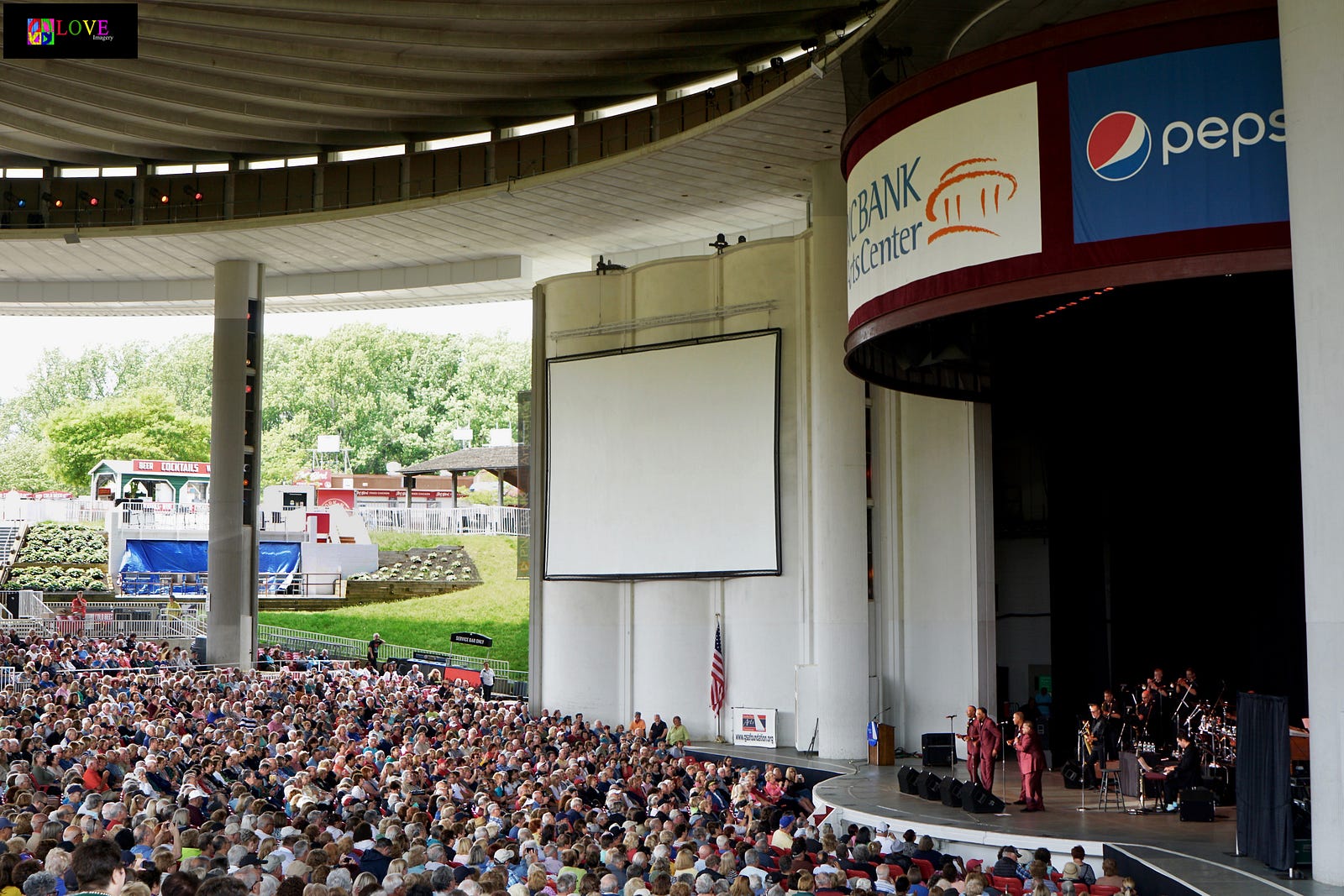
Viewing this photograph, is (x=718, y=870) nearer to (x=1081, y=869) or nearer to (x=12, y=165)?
(x=1081, y=869)

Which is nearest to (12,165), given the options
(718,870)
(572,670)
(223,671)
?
(223,671)

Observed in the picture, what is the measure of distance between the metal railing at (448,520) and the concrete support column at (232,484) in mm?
20244

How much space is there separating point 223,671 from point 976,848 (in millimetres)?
20488

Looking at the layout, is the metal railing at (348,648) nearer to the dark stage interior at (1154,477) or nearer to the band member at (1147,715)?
the dark stage interior at (1154,477)

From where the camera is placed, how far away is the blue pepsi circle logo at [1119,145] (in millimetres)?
13875

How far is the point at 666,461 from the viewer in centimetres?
2616

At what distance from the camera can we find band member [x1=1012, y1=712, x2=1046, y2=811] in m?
16.4

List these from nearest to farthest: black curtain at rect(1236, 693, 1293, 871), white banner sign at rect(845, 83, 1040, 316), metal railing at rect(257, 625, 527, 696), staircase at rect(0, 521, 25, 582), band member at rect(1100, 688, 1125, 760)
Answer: black curtain at rect(1236, 693, 1293, 871) → white banner sign at rect(845, 83, 1040, 316) → band member at rect(1100, 688, 1125, 760) → metal railing at rect(257, 625, 527, 696) → staircase at rect(0, 521, 25, 582)

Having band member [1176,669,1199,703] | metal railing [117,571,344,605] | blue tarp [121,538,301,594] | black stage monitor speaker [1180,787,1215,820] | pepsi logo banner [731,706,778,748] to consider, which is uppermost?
blue tarp [121,538,301,594]

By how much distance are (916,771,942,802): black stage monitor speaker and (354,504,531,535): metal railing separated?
36.3 meters

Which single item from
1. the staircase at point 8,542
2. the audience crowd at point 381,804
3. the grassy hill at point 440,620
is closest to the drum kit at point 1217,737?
the audience crowd at point 381,804

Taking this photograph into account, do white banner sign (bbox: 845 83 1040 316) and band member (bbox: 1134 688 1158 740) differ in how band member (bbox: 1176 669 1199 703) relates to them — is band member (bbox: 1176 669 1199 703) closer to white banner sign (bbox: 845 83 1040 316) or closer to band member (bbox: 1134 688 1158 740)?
band member (bbox: 1134 688 1158 740)

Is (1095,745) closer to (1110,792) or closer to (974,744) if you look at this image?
(1110,792)

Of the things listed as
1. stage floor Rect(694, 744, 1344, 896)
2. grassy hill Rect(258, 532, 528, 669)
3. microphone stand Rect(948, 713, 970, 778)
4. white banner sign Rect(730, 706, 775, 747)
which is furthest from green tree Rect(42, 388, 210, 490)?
stage floor Rect(694, 744, 1344, 896)
